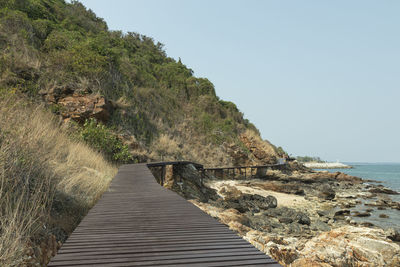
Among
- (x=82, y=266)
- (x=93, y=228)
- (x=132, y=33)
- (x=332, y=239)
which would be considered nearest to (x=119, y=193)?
(x=93, y=228)

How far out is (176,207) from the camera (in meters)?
3.70

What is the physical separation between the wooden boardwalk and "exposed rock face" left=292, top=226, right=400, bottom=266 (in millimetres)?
2566

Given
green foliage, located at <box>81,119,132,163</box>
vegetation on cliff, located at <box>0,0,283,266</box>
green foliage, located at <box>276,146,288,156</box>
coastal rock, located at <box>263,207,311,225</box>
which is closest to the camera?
vegetation on cliff, located at <box>0,0,283,266</box>

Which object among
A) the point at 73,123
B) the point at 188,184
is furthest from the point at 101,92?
the point at 188,184

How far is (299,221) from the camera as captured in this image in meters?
10.2

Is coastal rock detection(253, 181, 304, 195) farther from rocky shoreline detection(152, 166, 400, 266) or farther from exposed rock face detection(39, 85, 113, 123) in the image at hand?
exposed rock face detection(39, 85, 113, 123)

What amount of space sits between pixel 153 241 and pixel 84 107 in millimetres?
11729

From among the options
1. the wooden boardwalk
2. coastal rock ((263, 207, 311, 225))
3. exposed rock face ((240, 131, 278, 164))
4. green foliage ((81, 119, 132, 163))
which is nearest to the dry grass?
the wooden boardwalk

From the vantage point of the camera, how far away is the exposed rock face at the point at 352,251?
185 inches

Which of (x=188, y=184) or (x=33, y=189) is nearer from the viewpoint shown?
(x=33, y=189)

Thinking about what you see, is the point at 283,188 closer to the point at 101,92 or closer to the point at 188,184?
the point at 188,184

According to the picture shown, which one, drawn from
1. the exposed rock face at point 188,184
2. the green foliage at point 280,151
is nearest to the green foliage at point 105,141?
the exposed rock face at point 188,184

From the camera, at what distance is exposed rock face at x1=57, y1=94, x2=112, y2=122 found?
12062 mm

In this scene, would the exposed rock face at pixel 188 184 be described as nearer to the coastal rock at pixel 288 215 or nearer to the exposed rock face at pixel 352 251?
A: the coastal rock at pixel 288 215
